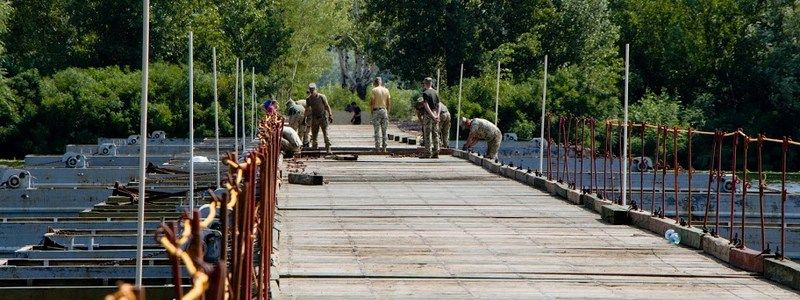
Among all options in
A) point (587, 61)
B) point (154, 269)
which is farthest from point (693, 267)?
point (587, 61)

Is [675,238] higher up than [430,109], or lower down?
lower down

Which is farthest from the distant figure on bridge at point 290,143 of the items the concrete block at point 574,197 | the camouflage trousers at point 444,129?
the concrete block at point 574,197

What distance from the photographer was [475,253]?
16.6 metres

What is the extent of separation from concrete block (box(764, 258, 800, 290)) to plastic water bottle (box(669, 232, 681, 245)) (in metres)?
2.89

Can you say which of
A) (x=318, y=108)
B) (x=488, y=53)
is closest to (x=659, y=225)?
(x=318, y=108)

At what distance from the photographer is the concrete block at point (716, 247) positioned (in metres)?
15.7

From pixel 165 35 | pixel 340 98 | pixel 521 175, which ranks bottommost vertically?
pixel 521 175

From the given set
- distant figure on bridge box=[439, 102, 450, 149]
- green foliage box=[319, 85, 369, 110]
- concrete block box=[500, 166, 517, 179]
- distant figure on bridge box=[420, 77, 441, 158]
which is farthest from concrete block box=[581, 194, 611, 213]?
green foliage box=[319, 85, 369, 110]

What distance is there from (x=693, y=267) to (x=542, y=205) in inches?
302

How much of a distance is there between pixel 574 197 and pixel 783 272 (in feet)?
30.7

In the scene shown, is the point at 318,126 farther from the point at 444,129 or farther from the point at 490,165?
the point at 490,165

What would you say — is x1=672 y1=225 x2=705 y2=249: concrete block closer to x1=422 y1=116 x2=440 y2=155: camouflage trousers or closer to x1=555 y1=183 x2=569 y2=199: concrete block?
x1=555 y1=183 x2=569 y2=199: concrete block

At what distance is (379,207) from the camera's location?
2239cm

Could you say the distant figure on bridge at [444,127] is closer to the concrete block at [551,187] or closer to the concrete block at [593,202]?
the concrete block at [551,187]
